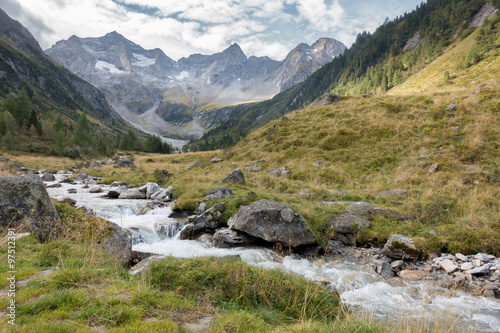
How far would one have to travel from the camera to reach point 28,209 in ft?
25.2

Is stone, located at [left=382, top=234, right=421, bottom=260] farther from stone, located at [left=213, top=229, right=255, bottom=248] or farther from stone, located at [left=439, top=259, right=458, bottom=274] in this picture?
stone, located at [left=213, top=229, right=255, bottom=248]

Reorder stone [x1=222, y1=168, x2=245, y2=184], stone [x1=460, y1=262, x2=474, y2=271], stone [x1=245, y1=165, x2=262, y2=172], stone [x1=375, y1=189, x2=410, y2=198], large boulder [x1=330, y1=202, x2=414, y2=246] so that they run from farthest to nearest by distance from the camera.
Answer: stone [x1=245, y1=165, x2=262, y2=172] → stone [x1=222, y1=168, x2=245, y2=184] → stone [x1=375, y1=189, x2=410, y2=198] → large boulder [x1=330, y1=202, x2=414, y2=246] → stone [x1=460, y1=262, x2=474, y2=271]

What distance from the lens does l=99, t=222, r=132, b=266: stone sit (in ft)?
23.7

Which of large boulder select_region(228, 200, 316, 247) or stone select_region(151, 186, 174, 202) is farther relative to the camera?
stone select_region(151, 186, 174, 202)

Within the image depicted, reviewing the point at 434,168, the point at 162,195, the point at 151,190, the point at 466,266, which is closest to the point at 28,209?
the point at 162,195

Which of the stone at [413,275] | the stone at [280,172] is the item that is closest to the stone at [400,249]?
the stone at [413,275]

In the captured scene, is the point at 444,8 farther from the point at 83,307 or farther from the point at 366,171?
the point at 83,307

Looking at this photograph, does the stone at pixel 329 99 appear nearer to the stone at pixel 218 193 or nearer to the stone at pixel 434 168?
the stone at pixel 434 168

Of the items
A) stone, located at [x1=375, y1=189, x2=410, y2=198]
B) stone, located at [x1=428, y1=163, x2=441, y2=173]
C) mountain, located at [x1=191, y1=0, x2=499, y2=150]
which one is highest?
mountain, located at [x1=191, y1=0, x2=499, y2=150]

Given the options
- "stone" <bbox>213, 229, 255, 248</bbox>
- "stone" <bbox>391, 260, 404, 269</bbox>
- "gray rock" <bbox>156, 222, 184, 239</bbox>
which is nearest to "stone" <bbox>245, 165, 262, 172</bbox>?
"gray rock" <bbox>156, 222, 184, 239</bbox>

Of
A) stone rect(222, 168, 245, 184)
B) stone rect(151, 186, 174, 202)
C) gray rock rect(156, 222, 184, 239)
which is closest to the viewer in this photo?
gray rock rect(156, 222, 184, 239)

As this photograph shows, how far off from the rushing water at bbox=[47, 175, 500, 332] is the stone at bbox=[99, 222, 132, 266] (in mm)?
1491

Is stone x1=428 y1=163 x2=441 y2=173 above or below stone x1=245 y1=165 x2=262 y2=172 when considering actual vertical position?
above

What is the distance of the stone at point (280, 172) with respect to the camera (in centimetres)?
2198
